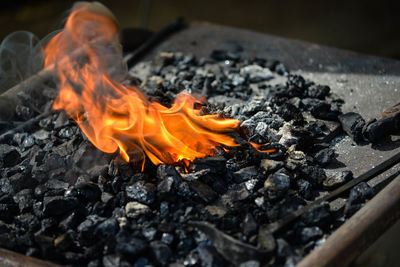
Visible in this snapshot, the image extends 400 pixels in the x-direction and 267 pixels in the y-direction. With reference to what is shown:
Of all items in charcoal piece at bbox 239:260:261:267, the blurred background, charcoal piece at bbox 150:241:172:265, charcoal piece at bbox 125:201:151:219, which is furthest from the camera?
the blurred background

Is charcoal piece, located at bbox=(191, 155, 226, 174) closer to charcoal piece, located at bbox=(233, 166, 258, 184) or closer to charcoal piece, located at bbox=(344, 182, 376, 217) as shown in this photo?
charcoal piece, located at bbox=(233, 166, 258, 184)

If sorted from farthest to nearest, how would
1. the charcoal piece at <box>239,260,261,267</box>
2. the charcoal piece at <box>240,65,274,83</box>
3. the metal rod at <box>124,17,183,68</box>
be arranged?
the metal rod at <box>124,17,183,68</box>, the charcoal piece at <box>240,65,274,83</box>, the charcoal piece at <box>239,260,261,267</box>

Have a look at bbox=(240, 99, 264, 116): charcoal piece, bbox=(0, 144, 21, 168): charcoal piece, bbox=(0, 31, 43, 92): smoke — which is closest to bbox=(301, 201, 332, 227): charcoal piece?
bbox=(240, 99, 264, 116): charcoal piece

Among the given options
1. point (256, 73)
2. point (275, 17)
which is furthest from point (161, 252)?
point (275, 17)

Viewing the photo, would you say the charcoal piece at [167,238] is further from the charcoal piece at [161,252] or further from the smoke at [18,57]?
the smoke at [18,57]

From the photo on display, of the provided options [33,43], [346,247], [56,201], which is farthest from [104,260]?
[33,43]

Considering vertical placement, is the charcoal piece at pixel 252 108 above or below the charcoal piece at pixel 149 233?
above

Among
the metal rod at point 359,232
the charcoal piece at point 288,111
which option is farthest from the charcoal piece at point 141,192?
the charcoal piece at point 288,111

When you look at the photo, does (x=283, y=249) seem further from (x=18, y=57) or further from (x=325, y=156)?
(x=18, y=57)
